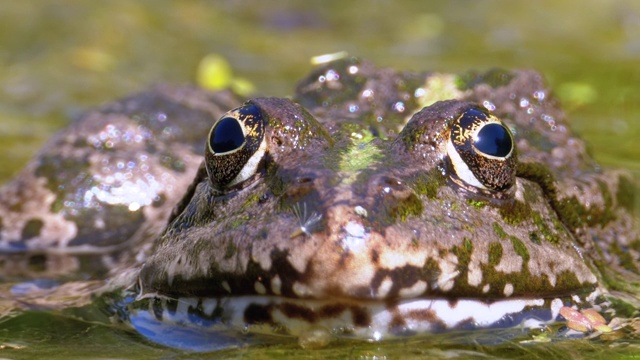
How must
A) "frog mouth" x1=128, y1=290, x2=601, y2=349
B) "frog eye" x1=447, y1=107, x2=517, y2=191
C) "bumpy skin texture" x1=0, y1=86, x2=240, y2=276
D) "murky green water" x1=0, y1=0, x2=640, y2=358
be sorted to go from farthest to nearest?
"murky green water" x1=0, y1=0, x2=640, y2=358
"bumpy skin texture" x1=0, y1=86, x2=240, y2=276
"frog eye" x1=447, y1=107, x2=517, y2=191
"frog mouth" x1=128, y1=290, x2=601, y2=349

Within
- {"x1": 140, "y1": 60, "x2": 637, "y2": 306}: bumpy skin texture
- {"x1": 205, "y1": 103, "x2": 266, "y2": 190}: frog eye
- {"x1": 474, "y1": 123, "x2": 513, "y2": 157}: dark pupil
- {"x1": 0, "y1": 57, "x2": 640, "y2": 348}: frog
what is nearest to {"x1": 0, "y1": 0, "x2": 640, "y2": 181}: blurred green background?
{"x1": 0, "y1": 57, "x2": 640, "y2": 348}: frog

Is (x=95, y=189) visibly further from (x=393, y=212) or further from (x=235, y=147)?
(x=393, y=212)

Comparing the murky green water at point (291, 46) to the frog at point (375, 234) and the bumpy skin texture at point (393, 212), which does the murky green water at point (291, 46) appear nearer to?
the bumpy skin texture at point (393, 212)

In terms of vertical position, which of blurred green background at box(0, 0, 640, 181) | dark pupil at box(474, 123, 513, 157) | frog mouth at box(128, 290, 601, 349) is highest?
blurred green background at box(0, 0, 640, 181)

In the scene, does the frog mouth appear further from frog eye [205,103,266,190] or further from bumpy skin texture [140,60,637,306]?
frog eye [205,103,266,190]

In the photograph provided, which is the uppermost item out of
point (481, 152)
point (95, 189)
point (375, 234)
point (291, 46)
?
point (291, 46)

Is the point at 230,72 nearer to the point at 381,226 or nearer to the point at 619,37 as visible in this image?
the point at 619,37

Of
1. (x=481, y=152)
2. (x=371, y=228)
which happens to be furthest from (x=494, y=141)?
(x=371, y=228)

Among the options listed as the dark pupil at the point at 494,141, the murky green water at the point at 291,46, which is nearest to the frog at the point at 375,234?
the dark pupil at the point at 494,141
